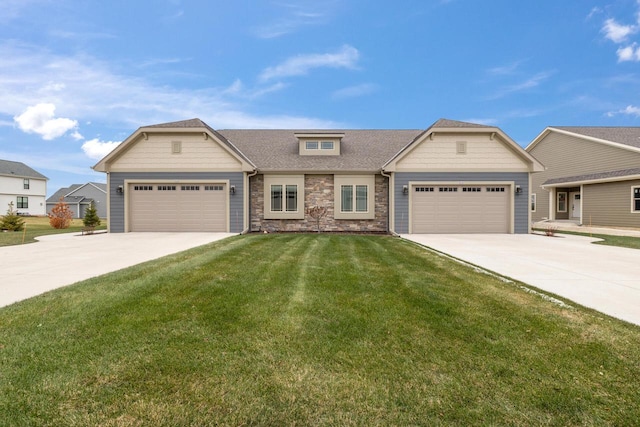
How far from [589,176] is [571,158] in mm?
2660

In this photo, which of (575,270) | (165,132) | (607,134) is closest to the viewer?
(575,270)

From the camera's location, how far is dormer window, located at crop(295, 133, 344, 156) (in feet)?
55.0

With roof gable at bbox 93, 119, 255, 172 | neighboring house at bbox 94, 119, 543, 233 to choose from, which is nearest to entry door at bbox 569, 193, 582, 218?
neighboring house at bbox 94, 119, 543, 233

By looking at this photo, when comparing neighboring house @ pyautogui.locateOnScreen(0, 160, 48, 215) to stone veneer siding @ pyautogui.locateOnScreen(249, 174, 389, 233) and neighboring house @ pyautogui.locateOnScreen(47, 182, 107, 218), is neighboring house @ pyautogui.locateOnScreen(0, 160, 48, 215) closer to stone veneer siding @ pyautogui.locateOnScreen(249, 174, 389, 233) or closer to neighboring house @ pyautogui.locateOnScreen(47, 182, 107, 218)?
neighboring house @ pyautogui.locateOnScreen(47, 182, 107, 218)

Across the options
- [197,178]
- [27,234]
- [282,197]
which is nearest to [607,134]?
[282,197]

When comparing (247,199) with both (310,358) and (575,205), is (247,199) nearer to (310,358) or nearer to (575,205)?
(310,358)

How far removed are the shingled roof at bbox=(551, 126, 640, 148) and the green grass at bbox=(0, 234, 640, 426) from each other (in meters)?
23.3

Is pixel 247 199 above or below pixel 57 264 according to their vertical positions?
above

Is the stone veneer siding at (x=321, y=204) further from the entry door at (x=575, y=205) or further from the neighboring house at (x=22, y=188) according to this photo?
the neighboring house at (x=22, y=188)

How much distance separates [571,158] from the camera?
894 inches

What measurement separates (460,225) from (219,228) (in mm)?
11802

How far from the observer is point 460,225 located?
1479 cm

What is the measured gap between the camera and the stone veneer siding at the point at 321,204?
1549 centimetres

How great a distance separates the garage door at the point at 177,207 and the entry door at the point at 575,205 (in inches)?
1015
